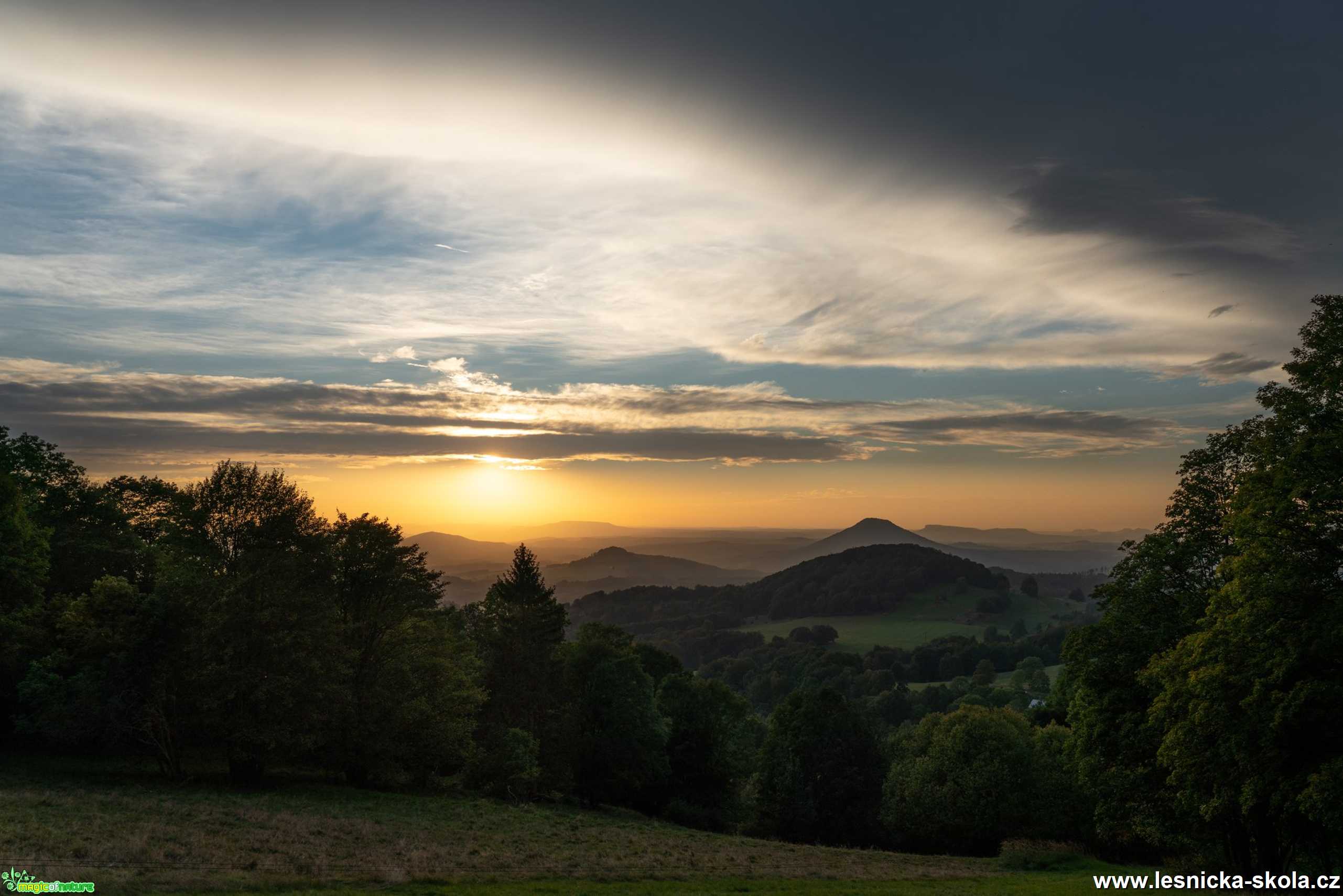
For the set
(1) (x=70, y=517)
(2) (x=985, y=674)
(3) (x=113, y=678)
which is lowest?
(2) (x=985, y=674)

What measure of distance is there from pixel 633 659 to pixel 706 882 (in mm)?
38173

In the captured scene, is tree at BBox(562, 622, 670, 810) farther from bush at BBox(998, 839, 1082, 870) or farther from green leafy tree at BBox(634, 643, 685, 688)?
bush at BBox(998, 839, 1082, 870)

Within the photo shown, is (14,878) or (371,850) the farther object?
(371,850)

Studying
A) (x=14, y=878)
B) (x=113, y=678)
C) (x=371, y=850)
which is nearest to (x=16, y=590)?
(x=113, y=678)

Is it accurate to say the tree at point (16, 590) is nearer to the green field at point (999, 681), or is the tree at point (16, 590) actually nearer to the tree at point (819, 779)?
the tree at point (819, 779)

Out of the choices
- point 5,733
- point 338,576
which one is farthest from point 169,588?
point 5,733

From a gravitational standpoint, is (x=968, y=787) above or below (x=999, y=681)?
above

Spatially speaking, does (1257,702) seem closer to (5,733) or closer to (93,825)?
(93,825)

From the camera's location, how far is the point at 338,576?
4691 centimetres

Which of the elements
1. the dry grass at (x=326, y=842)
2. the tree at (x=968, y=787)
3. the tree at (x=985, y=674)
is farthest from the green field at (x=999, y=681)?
the dry grass at (x=326, y=842)

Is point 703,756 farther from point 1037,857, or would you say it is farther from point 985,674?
point 985,674

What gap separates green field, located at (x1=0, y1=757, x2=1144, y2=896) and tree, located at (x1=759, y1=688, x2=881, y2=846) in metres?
27.7

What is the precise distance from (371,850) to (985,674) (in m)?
180

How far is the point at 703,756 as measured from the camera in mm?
69625
